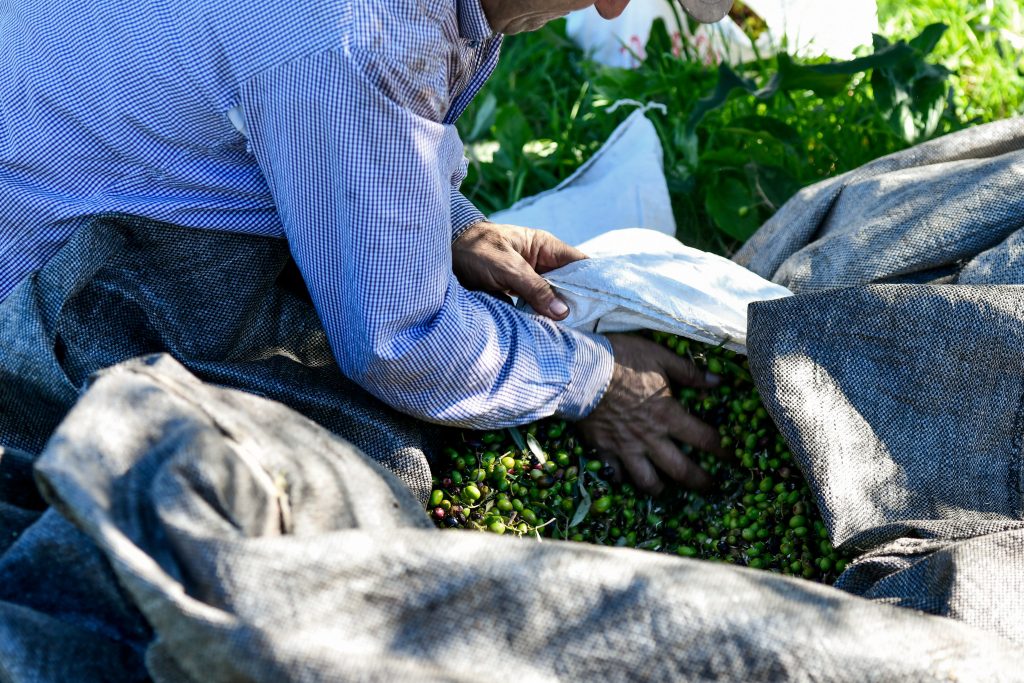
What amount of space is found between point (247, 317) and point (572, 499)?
70cm

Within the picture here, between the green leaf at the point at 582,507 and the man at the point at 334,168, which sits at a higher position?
the man at the point at 334,168

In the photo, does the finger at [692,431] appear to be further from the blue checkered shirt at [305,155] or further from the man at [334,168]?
the blue checkered shirt at [305,155]

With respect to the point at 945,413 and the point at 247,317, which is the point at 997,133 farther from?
the point at 247,317

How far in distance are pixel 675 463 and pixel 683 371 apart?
18cm

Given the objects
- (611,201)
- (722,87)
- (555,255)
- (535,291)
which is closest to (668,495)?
(535,291)

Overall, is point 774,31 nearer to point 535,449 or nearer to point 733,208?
point 733,208

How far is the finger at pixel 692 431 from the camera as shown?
2080 millimetres

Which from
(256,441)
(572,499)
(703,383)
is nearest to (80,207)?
(256,441)

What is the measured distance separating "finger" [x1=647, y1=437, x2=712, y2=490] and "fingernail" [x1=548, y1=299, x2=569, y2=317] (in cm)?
31

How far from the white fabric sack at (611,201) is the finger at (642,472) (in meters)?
1.09

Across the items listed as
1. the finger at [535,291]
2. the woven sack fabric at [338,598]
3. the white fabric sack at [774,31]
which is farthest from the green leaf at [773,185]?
the woven sack fabric at [338,598]

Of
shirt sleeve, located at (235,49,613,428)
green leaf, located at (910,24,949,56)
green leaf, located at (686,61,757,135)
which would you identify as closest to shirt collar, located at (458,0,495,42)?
shirt sleeve, located at (235,49,613,428)

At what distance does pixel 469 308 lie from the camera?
1.98m

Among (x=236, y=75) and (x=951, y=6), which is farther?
(x=951, y=6)
